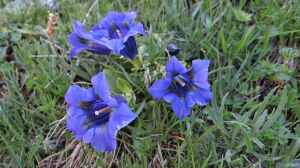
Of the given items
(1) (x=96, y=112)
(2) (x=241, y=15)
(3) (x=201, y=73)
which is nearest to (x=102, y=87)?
(1) (x=96, y=112)

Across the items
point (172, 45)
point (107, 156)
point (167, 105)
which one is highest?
point (172, 45)

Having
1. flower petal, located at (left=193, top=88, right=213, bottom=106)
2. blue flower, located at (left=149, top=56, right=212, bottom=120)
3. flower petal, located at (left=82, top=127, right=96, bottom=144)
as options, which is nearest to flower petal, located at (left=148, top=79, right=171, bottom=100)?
blue flower, located at (left=149, top=56, right=212, bottom=120)

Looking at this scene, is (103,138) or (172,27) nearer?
(103,138)

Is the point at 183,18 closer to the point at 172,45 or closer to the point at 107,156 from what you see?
the point at 172,45

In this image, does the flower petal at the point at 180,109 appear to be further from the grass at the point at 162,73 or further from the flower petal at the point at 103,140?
the flower petal at the point at 103,140

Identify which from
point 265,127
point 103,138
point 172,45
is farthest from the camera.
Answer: point 172,45

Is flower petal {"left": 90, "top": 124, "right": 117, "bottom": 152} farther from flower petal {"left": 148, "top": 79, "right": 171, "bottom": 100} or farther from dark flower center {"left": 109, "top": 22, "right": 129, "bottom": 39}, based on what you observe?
dark flower center {"left": 109, "top": 22, "right": 129, "bottom": 39}

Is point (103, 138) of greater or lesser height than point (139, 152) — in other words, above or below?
above

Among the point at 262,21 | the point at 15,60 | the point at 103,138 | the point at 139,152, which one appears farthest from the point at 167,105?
the point at 15,60

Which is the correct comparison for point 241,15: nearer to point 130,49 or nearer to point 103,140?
point 130,49
